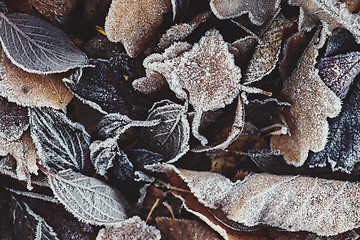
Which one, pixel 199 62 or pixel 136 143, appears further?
pixel 136 143

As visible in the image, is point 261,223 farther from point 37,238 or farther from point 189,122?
point 37,238

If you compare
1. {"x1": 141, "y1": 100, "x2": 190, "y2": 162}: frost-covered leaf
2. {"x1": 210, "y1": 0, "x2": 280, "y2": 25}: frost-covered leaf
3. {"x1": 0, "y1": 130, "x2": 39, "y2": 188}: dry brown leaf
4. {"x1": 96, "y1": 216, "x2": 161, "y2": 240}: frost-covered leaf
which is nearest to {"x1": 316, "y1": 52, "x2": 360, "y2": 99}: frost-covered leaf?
{"x1": 210, "y1": 0, "x2": 280, "y2": 25}: frost-covered leaf

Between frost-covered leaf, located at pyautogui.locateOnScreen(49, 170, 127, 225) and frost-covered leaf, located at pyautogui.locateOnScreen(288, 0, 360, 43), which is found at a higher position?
frost-covered leaf, located at pyautogui.locateOnScreen(288, 0, 360, 43)

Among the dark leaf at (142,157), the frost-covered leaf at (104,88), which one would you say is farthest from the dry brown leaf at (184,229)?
the frost-covered leaf at (104,88)

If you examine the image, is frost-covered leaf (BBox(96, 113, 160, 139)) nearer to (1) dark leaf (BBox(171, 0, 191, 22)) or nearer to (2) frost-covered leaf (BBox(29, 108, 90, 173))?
(2) frost-covered leaf (BBox(29, 108, 90, 173))

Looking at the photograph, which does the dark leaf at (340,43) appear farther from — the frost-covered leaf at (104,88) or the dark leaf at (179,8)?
the frost-covered leaf at (104,88)

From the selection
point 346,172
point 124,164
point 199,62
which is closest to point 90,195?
point 124,164

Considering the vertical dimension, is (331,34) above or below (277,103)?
above
